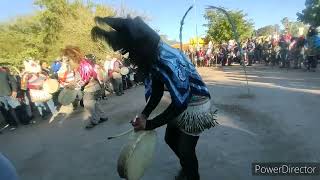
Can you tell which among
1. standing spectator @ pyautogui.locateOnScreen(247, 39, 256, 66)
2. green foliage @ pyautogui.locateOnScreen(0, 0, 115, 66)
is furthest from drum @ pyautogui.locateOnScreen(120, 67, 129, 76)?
green foliage @ pyautogui.locateOnScreen(0, 0, 115, 66)

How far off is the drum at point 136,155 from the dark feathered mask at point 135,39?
0.71 m

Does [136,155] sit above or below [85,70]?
below

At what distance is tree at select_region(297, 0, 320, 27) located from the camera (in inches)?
1382

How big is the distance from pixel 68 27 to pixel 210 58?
16534 millimetres

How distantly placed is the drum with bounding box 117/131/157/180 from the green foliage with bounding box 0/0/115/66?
3415cm

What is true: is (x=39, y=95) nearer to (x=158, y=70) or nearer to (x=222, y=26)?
(x=158, y=70)

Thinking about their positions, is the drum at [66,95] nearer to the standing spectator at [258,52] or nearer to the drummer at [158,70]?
the drummer at [158,70]

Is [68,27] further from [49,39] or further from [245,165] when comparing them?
[245,165]

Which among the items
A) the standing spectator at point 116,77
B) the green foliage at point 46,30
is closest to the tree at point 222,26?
the green foliage at point 46,30

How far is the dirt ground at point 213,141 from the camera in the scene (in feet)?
19.5

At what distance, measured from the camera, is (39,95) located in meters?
11.9

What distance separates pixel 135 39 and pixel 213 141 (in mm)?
3639

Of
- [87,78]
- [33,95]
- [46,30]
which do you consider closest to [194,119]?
[87,78]

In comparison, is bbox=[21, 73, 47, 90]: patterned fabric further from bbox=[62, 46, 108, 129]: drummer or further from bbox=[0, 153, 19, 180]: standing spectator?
bbox=[0, 153, 19, 180]: standing spectator
